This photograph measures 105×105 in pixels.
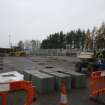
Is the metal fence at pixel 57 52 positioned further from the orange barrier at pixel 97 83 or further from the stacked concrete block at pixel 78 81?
the orange barrier at pixel 97 83

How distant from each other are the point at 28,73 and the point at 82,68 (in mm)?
7429

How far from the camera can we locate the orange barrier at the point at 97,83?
28.2ft

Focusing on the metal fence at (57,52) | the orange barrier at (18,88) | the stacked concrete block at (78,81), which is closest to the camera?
the orange barrier at (18,88)

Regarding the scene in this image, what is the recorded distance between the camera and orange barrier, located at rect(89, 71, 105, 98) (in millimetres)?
8586

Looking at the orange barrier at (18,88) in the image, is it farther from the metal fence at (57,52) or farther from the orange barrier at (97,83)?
the metal fence at (57,52)

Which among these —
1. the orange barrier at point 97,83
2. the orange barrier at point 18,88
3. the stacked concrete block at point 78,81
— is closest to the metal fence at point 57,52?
the stacked concrete block at point 78,81

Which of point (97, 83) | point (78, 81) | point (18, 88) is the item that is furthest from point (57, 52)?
point (18, 88)

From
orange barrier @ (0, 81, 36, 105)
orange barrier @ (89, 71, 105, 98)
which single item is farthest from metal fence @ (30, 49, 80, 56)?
orange barrier @ (0, 81, 36, 105)

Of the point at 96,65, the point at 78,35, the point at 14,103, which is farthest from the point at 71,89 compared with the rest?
the point at 78,35

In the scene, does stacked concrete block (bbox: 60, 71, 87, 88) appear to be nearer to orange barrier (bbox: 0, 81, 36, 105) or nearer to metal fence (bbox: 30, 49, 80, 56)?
orange barrier (bbox: 0, 81, 36, 105)

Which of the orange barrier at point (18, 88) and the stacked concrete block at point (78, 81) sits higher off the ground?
the orange barrier at point (18, 88)

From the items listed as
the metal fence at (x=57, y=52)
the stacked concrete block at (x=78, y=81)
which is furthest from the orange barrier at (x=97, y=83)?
the metal fence at (x=57, y=52)

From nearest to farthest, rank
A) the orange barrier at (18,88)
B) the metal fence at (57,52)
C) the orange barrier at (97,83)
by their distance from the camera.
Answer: the orange barrier at (18,88) < the orange barrier at (97,83) < the metal fence at (57,52)

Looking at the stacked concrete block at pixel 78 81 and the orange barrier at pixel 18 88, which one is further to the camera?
the stacked concrete block at pixel 78 81
